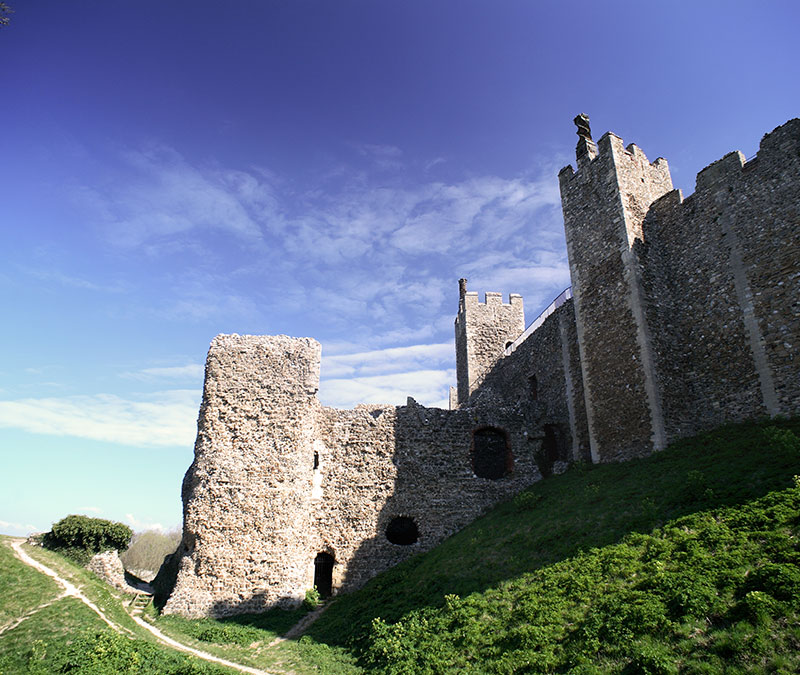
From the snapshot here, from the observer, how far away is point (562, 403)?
21875 millimetres

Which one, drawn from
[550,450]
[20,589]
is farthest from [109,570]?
[550,450]

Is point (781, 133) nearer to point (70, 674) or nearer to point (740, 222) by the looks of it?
point (740, 222)

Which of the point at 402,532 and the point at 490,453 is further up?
the point at 490,453

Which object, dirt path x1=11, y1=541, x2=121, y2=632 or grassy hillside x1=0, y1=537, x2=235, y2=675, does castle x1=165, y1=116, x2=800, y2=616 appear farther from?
grassy hillside x1=0, y1=537, x2=235, y2=675

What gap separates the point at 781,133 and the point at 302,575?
20362 millimetres

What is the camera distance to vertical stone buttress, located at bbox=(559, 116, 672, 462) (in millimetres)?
16891

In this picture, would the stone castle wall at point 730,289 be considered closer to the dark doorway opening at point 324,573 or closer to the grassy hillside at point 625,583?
the grassy hillside at point 625,583

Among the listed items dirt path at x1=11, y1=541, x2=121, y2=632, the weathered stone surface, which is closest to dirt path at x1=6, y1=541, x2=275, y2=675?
dirt path at x1=11, y1=541, x2=121, y2=632

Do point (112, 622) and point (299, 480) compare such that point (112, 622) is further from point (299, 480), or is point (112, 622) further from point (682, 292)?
point (682, 292)

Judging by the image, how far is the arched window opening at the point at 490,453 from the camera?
71.1 feet

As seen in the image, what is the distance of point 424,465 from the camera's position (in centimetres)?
2008

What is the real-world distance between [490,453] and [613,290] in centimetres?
847

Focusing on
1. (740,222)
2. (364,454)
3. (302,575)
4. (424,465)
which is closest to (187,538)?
(302,575)

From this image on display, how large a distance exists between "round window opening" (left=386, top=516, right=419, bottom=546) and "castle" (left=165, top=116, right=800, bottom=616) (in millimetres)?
132
